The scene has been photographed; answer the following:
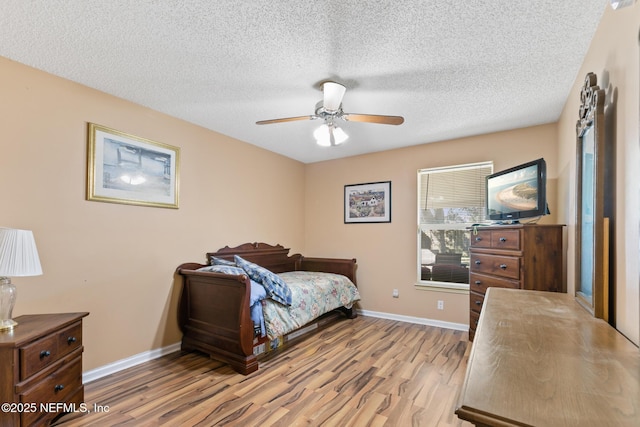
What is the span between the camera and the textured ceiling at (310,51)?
5.35 ft

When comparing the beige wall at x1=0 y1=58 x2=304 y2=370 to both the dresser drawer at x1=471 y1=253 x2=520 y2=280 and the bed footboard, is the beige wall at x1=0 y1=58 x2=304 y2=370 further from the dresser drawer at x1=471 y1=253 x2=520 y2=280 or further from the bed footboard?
the dresser drawer at x1=471 y1=253 x2=520 y2=280

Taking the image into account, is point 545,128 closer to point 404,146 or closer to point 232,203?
point 404,146

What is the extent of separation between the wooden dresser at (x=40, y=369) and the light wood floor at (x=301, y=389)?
18 centimetres

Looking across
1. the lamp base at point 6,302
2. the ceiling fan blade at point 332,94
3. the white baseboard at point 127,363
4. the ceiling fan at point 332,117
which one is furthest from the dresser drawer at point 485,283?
the lamp base at point 6,302

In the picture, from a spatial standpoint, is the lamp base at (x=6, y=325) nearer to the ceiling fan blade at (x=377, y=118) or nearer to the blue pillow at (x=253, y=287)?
the blue pillow at (x=253, y=287)

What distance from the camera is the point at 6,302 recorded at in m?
1.83

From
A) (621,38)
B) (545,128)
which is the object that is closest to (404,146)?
(545,128)

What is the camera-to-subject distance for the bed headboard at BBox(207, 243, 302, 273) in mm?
3665

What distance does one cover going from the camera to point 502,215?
2.96 m

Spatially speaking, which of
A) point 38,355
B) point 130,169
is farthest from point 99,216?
point 38,355

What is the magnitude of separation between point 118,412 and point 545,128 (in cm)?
461

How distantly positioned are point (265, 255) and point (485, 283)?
2.67 m

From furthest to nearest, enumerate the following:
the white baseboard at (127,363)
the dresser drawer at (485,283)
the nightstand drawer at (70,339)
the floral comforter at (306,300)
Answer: the floral comforter at (306,300), the dresser drawer at (485,283), the white baseboard at (127,363), the nightstand drawer at (70,339)

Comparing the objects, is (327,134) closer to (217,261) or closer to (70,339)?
(217,261)
